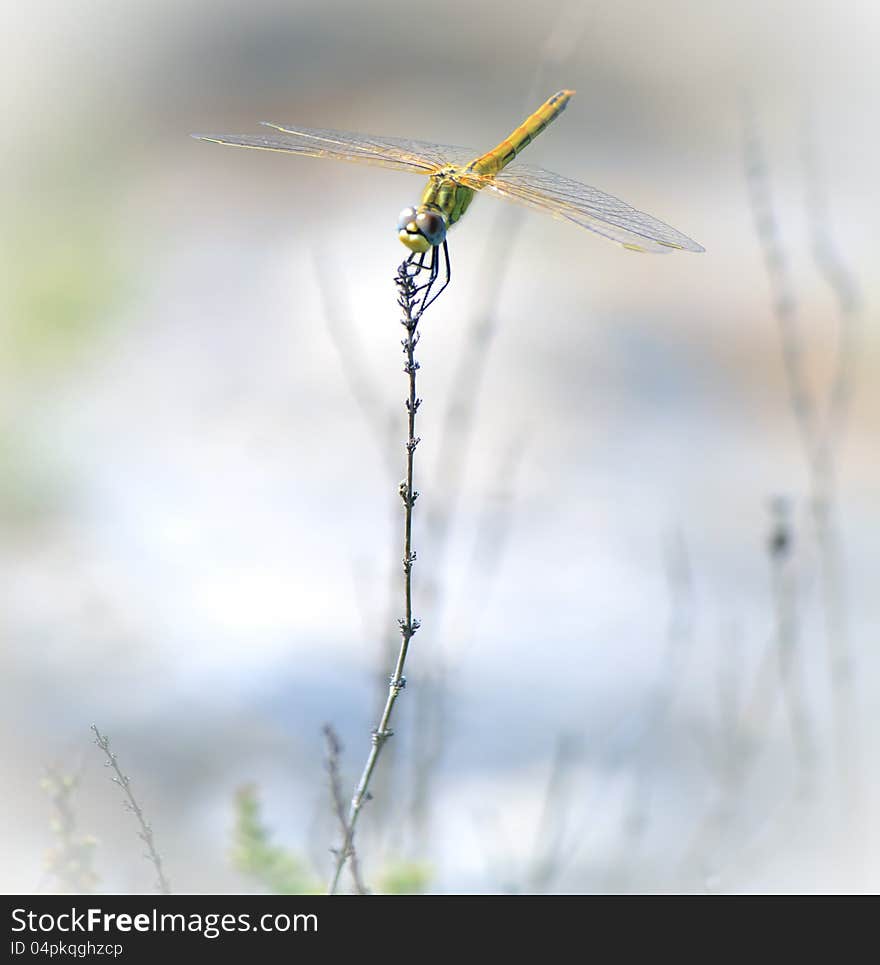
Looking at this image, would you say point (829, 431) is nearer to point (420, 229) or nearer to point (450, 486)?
point (450, 486)

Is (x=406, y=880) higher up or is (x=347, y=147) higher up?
(x=347, y=147)

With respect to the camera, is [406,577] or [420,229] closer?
[406,577]

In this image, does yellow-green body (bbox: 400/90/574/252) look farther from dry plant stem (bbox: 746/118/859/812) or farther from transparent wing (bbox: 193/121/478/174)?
dry plant stem (bbox: 746/118/859/812)

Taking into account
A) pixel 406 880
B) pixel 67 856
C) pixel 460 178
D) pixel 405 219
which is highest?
pixel 460 178

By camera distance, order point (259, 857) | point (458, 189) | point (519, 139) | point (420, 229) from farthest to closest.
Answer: point (519, 139) → point (458, 189) → point (420, 229) → point (259, 857)

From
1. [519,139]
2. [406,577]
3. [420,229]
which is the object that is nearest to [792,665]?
[519,139]

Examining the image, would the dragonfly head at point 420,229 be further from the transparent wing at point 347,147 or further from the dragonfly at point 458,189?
the transparent wing at point 347,147
